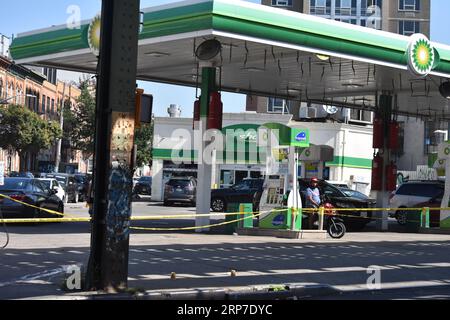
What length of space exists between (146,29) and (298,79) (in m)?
8.07

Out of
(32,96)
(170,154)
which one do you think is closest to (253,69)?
(170,154)

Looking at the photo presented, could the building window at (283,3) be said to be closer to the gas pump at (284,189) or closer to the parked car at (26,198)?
the parked car at (26,198)

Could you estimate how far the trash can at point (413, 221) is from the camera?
2377cm

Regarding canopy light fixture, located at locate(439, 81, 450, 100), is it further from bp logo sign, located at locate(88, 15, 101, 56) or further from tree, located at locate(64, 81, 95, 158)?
tree, located at locate(64, 81, 95, 158)

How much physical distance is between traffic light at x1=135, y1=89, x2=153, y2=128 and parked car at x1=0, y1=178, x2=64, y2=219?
1173 centimetres

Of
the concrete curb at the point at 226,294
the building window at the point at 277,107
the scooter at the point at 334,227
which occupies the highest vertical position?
the building window at the point at 277,107

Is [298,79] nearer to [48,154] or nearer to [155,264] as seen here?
[155,264]

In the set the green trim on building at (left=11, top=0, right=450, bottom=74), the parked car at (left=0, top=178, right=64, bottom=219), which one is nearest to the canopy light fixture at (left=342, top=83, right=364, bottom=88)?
the green trim on building at (left=11, top=0, right=450, bottom=74)

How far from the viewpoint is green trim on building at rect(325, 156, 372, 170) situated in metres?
45.1

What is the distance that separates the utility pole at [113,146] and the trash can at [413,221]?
55.0 ft

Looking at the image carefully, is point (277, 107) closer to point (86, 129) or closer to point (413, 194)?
point (86, 129)

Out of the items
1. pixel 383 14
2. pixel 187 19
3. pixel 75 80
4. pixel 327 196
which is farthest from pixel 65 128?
pixel 187 19

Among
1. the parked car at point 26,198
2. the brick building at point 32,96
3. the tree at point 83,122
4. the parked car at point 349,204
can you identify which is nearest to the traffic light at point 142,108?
the parked car at point 26,198

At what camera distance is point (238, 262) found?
13.0m
